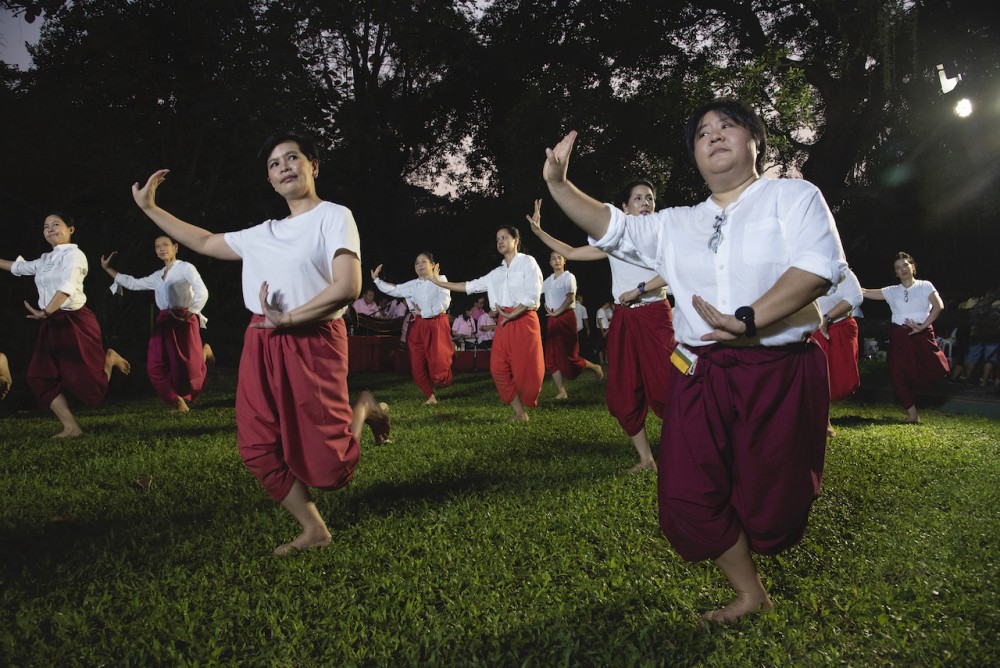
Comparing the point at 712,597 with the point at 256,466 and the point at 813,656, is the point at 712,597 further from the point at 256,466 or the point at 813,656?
the point at 256,466

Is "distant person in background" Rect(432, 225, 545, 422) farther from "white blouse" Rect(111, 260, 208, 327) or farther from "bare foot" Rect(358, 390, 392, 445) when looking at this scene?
"white blouse" Rect(111, 260, 208, 327)

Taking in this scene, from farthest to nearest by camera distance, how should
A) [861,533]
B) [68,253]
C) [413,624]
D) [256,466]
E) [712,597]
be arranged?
[68,253], [861,533], [256,466], [712,597], [413,624]

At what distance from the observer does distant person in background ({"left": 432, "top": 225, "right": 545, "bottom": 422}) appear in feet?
26.8

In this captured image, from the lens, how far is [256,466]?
11.9ft

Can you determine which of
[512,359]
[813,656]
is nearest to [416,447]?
[512,359]

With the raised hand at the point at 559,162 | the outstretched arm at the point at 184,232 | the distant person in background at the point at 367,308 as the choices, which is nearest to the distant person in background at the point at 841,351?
the raised hand at the point at 559,162

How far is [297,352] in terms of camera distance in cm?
367

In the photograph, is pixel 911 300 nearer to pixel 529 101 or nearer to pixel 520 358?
pixel 520 358

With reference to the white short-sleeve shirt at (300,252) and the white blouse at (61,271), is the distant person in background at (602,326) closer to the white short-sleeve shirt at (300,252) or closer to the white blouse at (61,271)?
the white blouse at (61,271)

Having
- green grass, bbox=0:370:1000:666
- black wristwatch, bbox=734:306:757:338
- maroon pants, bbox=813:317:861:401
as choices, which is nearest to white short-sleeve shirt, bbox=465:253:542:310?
green grass, bbox=0:370:1000:666

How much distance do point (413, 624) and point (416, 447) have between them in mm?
3578

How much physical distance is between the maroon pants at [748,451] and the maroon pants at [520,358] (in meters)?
5.27

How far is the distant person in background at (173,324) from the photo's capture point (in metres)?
8.52

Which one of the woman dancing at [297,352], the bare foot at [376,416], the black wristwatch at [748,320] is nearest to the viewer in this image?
the black wristwatch at [748,320]
